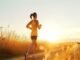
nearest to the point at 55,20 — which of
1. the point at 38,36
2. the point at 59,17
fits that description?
the point at 59,17

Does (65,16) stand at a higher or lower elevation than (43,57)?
higher

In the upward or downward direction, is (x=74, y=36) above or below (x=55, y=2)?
below

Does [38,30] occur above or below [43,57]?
above

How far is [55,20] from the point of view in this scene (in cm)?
478

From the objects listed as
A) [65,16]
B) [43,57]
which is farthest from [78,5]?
[43,57]

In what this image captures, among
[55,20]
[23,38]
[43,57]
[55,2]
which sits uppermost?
[55,2]

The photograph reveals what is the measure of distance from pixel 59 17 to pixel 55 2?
0.27 m

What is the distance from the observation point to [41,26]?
15.3 ft

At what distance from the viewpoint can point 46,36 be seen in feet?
15.7

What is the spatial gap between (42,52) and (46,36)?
0.29m

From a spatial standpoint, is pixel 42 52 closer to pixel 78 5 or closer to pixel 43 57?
pixel 43 57

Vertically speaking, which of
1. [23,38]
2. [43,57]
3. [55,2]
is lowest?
[43,57]

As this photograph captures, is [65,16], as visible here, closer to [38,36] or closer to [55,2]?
[55,2]

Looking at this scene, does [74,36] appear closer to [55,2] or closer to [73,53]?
[73,53]
